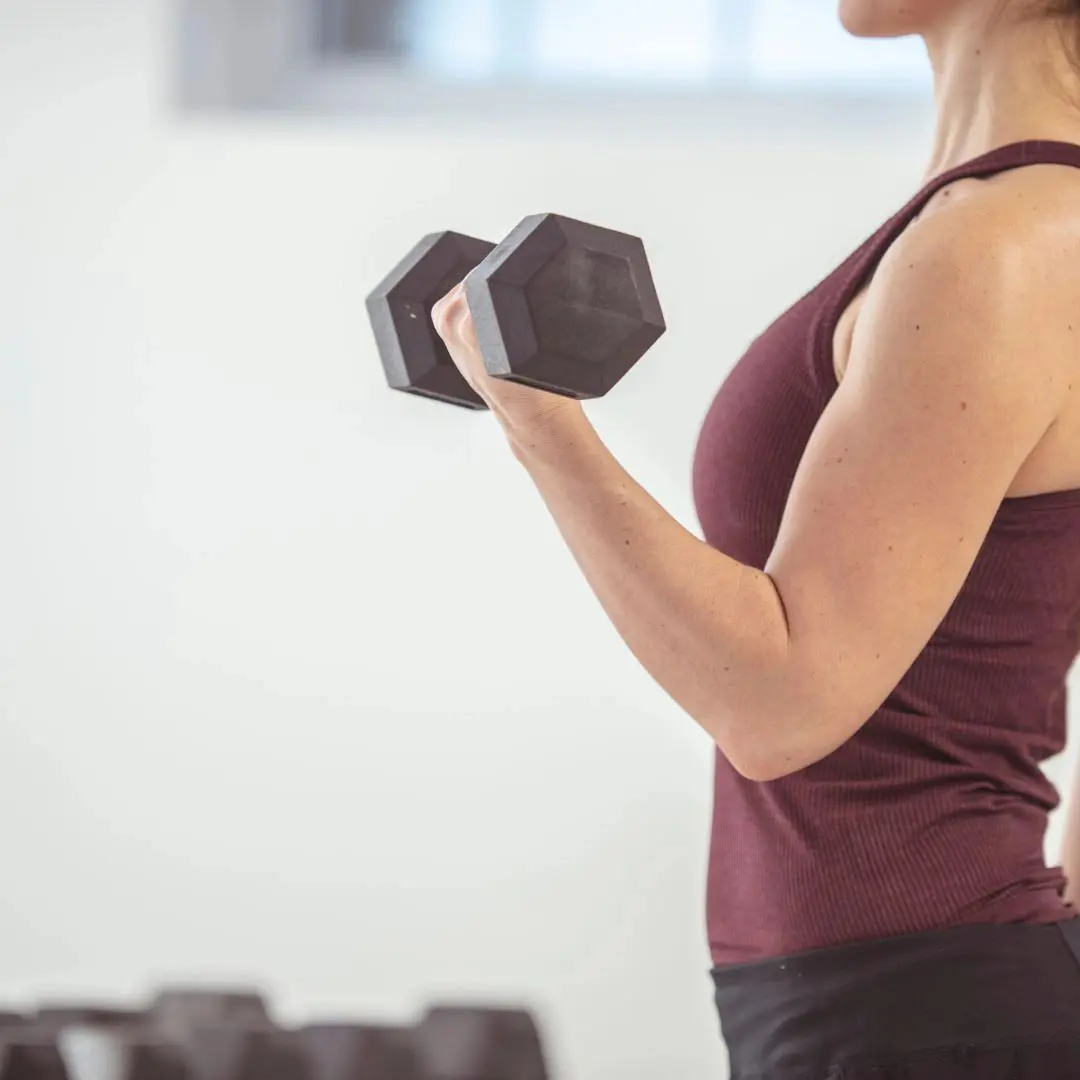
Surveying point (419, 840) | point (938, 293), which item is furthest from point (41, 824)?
point (938, 293)

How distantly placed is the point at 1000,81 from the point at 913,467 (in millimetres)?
302

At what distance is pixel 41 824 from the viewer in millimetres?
2123

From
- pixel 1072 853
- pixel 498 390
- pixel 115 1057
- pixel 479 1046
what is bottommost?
pixel 479 1046

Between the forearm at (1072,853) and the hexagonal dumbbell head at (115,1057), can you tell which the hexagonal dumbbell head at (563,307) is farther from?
the hexagonal dumbbell head at (115,1057)

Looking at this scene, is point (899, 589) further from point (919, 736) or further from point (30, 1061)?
point (30, 1061)

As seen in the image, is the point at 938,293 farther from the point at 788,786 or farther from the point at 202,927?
the point at 202,927

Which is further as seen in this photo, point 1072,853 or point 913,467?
point 1072,853

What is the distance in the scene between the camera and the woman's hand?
612mm

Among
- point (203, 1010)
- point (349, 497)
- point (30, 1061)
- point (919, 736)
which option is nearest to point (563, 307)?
point (919, 736)

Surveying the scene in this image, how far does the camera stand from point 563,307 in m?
0.61

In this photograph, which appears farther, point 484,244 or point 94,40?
point 94,40

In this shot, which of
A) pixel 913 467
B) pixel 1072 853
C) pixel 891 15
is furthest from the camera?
pixel 1072 853

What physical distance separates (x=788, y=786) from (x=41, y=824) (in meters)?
1.68

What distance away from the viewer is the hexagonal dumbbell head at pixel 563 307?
1.94 feet
